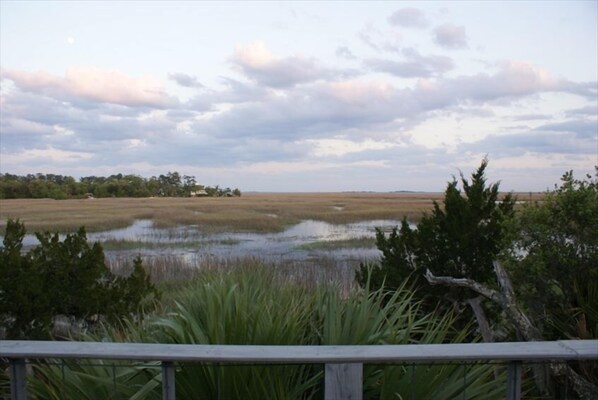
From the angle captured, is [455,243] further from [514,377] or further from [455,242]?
[514,377]

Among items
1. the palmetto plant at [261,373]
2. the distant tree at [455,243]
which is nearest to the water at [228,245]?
Answer: the distant tree at [455,243]

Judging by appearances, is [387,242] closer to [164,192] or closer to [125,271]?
[125,271]

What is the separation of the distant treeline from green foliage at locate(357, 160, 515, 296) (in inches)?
2978

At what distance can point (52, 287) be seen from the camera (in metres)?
6.59

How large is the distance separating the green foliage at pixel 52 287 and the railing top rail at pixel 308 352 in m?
4.51

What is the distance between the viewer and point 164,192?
331 feet

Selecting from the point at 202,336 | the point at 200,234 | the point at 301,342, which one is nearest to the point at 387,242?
the point at 301,342

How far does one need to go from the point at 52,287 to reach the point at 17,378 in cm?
491

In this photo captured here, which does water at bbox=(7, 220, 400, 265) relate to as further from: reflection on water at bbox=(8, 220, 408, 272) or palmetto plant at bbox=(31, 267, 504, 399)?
Answer: palmetto plant at bbox=(31, 267, 504, 399)

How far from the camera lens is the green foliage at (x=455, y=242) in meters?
6.60

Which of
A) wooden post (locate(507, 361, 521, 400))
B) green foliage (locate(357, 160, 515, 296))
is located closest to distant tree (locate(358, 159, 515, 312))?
green foliage (locate(357, 160, 515, 296))

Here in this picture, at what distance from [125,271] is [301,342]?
43.5ft

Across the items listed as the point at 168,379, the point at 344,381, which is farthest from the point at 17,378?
the point at 344,381

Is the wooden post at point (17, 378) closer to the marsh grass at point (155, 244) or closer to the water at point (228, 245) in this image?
the water at point (228, 245)
